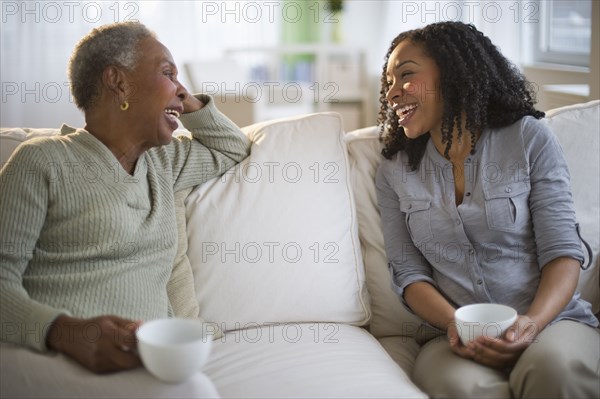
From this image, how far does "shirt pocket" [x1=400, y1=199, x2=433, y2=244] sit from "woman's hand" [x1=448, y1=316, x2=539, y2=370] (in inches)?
11.0

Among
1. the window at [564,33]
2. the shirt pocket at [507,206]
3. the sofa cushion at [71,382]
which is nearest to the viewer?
the sofa cushion at [71,382]

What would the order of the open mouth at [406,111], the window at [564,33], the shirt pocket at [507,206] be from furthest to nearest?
the window at [564,33], the open mouth at [406,111], the shirt pocket at [507,206]

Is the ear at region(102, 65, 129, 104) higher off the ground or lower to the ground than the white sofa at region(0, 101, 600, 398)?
higher

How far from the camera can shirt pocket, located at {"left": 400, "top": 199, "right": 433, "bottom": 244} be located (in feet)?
5.69

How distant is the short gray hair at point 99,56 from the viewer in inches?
64.4

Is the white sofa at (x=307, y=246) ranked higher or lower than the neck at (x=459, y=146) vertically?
lower

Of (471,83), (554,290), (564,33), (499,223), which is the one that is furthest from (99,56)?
(564,33)

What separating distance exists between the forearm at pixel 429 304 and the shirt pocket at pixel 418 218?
0.11m

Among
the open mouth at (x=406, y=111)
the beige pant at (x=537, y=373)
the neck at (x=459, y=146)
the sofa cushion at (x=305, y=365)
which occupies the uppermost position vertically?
the open mouth at (x=406, y=111)

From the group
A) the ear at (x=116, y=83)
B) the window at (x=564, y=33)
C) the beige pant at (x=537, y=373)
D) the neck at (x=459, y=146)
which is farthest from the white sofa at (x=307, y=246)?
the window at (x=564, y=33)

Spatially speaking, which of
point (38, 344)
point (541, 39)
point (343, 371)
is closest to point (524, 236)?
point (343, 371)

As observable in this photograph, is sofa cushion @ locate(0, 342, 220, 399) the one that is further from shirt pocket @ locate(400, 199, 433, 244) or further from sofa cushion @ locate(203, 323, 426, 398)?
shirt pocket @ locate(400, 199, 433, 244)

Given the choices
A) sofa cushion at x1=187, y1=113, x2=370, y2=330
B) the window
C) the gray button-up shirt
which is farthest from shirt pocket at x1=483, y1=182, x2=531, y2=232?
the window

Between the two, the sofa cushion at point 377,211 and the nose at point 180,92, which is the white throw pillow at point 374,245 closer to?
the sofa cushion at point 377,211
